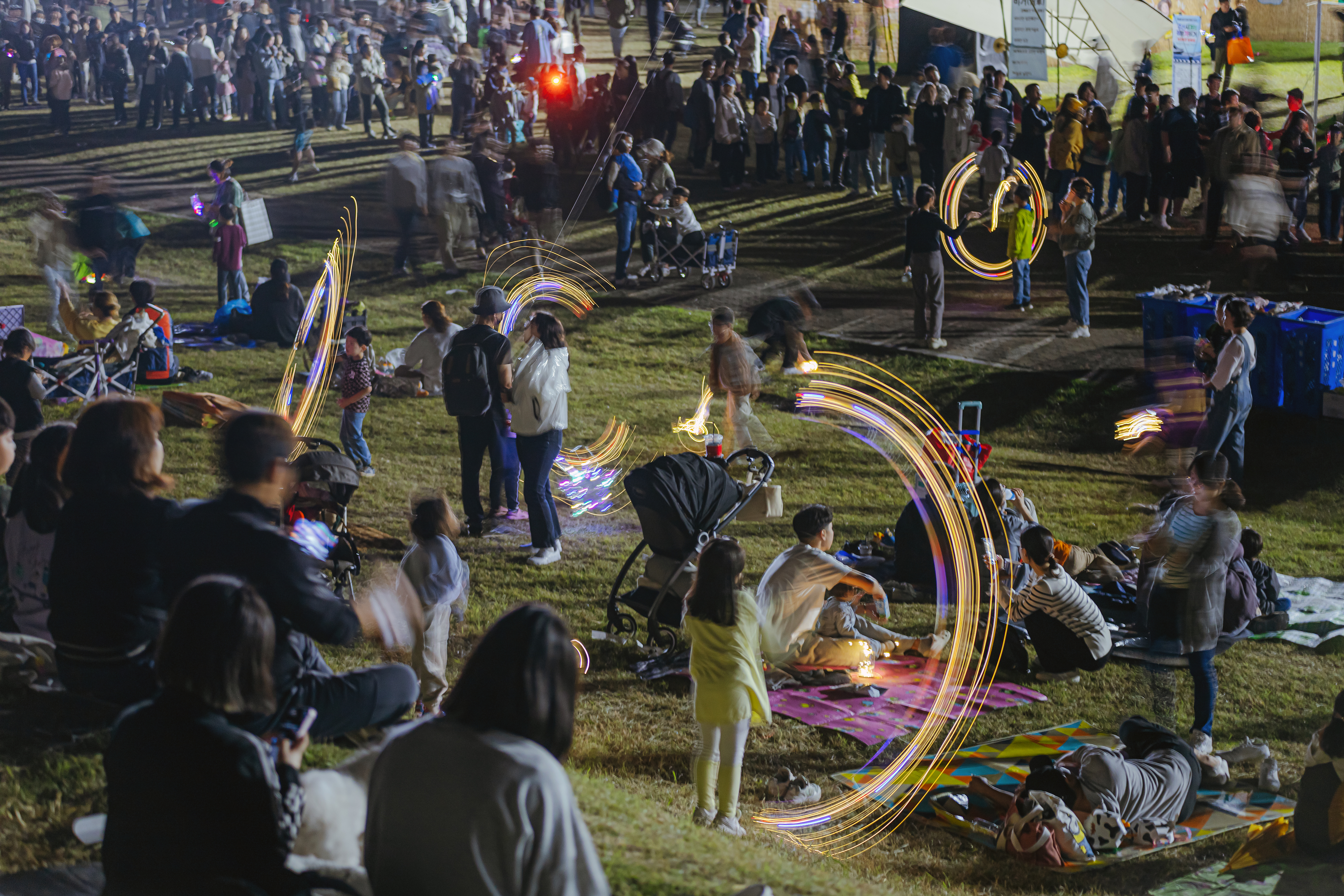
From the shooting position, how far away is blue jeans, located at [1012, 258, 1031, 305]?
58.5 ft

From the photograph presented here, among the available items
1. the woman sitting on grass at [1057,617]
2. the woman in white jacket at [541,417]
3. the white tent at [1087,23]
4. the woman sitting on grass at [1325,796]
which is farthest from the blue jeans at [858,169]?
the woman sitting on grass at [1325,796]

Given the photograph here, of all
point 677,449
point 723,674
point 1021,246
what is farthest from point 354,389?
point 1021,246

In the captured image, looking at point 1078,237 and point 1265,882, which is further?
point 1078,237

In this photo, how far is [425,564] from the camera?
704 cm

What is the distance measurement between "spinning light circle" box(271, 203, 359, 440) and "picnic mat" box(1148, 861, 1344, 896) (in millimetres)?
9214

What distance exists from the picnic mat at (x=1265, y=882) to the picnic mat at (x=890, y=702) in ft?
6.31

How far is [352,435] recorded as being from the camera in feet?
38.6

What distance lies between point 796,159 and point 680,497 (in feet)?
53.0

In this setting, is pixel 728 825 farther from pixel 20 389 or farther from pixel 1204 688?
pixel 20 389

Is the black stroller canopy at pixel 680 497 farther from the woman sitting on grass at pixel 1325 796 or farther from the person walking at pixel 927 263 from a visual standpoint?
the person walking at pixel 927 263

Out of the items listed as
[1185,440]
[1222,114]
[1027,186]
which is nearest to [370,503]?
[1185,440]

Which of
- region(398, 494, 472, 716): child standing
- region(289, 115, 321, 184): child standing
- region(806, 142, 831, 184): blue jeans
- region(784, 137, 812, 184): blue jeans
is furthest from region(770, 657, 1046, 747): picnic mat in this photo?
region(289, 115, 321, 184): child standing

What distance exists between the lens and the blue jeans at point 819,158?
22.8m

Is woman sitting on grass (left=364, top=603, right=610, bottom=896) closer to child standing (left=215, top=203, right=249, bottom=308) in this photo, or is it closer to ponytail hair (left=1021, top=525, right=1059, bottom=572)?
ponytail hair (left=1021, top=525, right=1059, bottom=572)
